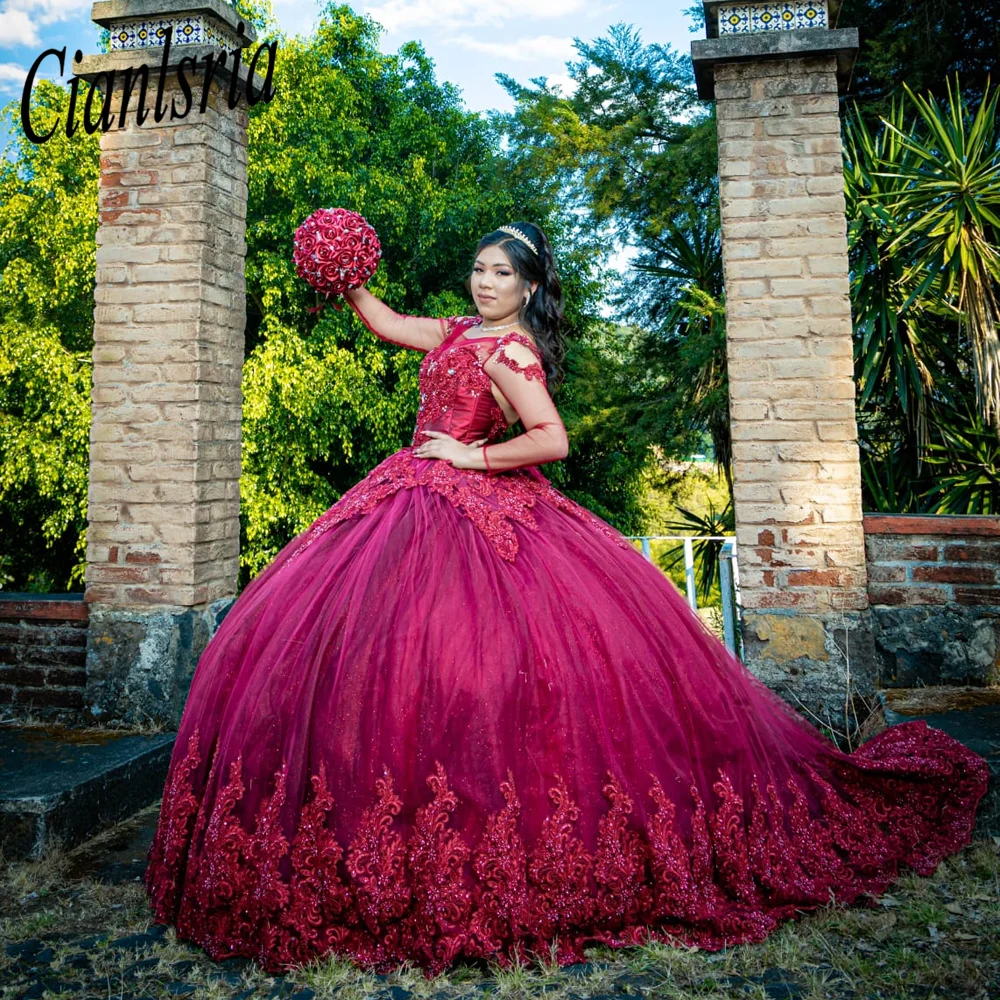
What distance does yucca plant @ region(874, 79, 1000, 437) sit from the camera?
5281 millimetres

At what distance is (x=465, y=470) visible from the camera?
2.62 metres

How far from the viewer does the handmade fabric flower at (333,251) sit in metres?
2.90

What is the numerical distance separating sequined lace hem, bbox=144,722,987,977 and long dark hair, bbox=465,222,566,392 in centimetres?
131

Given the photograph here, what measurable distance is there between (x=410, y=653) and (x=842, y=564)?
228cm

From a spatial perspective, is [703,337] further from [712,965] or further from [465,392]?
[712,965]

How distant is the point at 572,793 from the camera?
2.13 meters

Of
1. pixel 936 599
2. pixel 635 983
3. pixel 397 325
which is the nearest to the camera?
pixel 635 983

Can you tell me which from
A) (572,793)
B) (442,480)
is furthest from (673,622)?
(442,480)

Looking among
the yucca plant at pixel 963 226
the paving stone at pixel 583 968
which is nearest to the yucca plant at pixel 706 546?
the yucca plant at pixel 963 226

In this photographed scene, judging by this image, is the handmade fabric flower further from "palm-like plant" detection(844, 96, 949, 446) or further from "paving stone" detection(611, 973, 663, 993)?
"palm-like plant" detection(844, 96, 949, 446)

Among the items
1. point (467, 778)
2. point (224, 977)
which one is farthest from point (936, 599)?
point (224, 977)

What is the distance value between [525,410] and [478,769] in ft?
3.41

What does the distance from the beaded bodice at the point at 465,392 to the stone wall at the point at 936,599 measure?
76.5 inches

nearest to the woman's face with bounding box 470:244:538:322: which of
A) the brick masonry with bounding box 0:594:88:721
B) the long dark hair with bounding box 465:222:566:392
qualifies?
the long dark hair with bounding box 465:222:566:392
